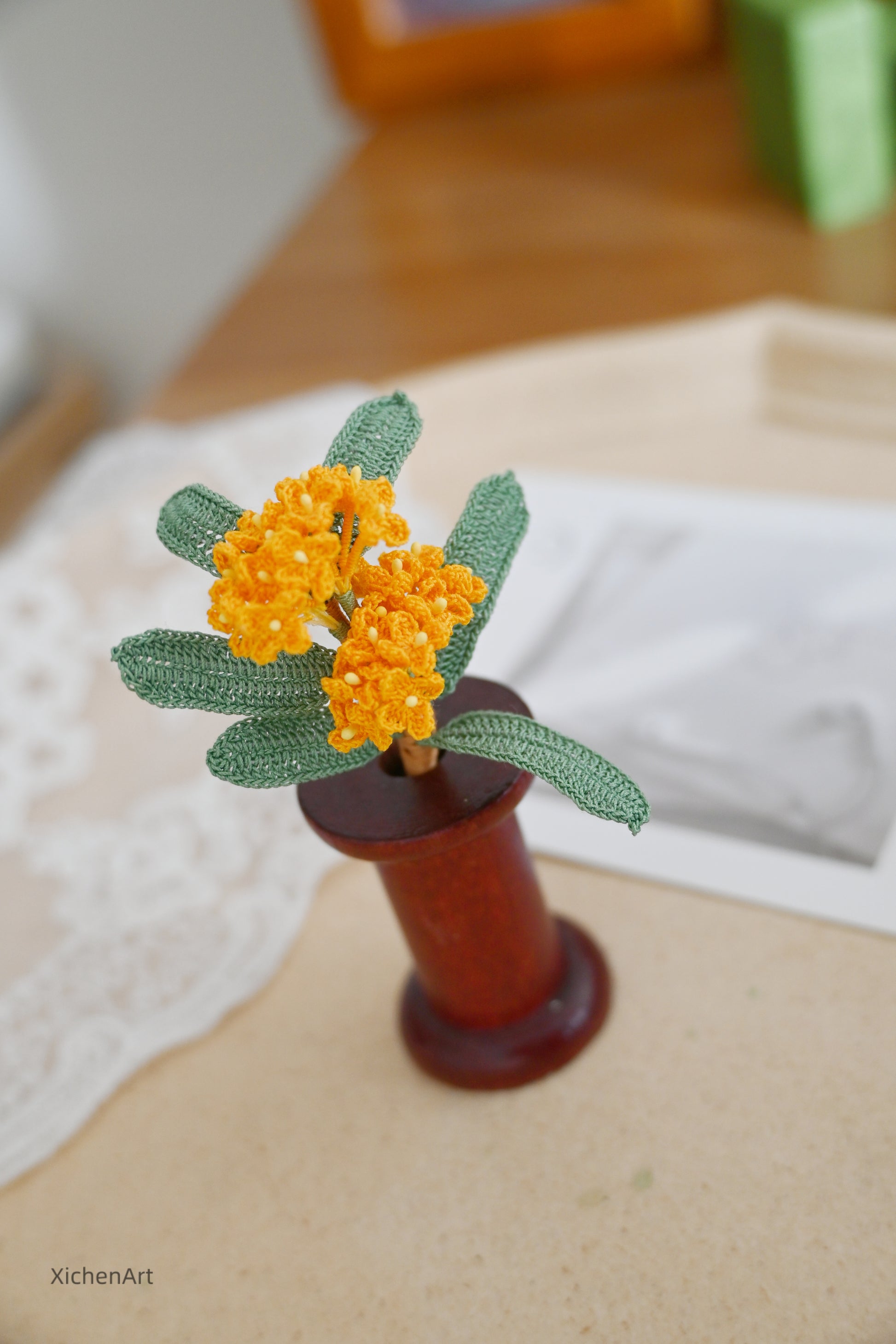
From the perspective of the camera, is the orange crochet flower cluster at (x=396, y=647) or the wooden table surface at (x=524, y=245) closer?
the orange crochet flower cluster at (x=396, y=647)

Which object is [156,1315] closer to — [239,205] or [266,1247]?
[266,1247]

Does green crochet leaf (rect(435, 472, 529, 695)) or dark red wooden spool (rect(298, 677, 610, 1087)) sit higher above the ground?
green crochet leaf (rect(435, 472, 529, 695))

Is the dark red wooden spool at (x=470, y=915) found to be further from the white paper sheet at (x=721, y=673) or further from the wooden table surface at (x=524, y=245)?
the wooden table surface at (x=524, y=245)

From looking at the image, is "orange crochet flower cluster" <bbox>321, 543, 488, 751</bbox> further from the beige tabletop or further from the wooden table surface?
the wooden table surface

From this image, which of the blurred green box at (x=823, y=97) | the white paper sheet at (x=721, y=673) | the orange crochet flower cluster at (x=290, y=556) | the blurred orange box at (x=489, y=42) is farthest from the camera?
the blurred orange box at (x=489, y=42)

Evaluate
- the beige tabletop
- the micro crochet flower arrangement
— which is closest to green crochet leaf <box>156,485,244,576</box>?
the micro crochet flower arrangement

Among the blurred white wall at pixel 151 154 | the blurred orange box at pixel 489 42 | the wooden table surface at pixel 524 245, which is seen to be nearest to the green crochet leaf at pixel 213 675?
the wooden table surface at pixel 524 245
